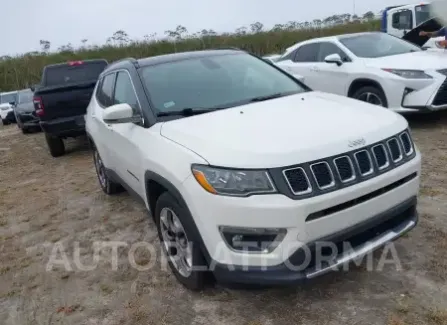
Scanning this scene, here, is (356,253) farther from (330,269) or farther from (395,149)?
(395,149)

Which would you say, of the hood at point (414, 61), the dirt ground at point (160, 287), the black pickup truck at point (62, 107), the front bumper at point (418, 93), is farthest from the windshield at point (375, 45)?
the black pickup truck at point (62, 107)

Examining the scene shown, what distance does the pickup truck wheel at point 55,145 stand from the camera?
9094 mm

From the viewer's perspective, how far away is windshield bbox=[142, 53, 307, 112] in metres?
3.71

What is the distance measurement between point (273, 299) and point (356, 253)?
0.69 meters

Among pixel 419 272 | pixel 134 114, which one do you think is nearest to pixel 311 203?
pixel 419 272

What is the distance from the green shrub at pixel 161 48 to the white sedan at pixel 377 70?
2376 centimetres

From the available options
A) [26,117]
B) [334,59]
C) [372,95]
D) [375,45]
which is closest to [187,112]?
[372,95]

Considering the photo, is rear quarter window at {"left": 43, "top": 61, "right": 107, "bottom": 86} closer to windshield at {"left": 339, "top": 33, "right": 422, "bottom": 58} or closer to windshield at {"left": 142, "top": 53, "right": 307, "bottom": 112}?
windshield at {"left": 339, "top": 33, "right": 422, "bottom": 58}

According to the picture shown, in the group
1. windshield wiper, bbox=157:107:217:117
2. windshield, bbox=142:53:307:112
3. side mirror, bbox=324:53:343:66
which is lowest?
side mirror, bbox=324:53:343:66

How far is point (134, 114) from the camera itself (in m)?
3.69

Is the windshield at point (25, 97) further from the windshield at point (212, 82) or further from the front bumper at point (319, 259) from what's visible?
the front bumper at point (319, 259)

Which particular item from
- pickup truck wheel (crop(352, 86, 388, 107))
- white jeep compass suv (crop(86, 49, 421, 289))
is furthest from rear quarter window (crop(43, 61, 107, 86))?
white jeep compass suv (crop(86, 49, 421, 289))

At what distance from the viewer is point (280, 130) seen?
116 inches

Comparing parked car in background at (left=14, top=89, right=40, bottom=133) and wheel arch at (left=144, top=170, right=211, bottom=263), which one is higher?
wheel arch at (left=144, top=170, right=211, bottom=263)
